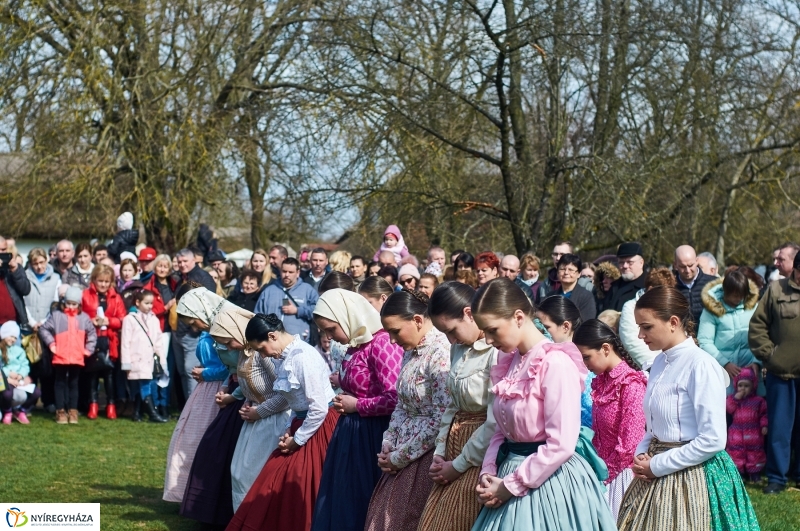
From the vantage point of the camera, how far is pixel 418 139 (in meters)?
13.2

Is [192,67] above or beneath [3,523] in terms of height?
above

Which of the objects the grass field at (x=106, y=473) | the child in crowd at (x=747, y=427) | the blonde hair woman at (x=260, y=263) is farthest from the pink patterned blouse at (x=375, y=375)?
the blonde hair woman at (x=260, y=263)

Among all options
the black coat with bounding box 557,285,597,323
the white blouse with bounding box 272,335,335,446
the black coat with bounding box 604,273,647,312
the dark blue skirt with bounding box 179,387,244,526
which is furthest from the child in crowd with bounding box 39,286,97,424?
the white blouse with bounding box 272,335,335,446

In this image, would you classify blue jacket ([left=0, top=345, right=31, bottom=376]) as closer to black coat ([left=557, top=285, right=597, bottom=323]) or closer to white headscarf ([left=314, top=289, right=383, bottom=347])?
black coat ([left=557, top=285, right=597, bottom=323])

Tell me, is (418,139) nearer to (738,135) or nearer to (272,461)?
(738,135)

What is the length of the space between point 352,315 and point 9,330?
23.4ft

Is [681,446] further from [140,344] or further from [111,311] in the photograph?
[111,311]

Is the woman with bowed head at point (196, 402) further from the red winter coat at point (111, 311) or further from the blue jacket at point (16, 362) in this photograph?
the red winter coat at point (111, 311)

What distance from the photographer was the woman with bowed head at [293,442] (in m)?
6.27

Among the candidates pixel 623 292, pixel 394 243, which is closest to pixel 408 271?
pixel 394 243

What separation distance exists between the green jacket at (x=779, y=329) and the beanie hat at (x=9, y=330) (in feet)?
25.6

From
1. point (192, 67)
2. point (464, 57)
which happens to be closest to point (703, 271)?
point (464, 57)

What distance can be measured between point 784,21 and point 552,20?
5090mm

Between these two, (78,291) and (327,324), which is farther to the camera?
(78,291)
